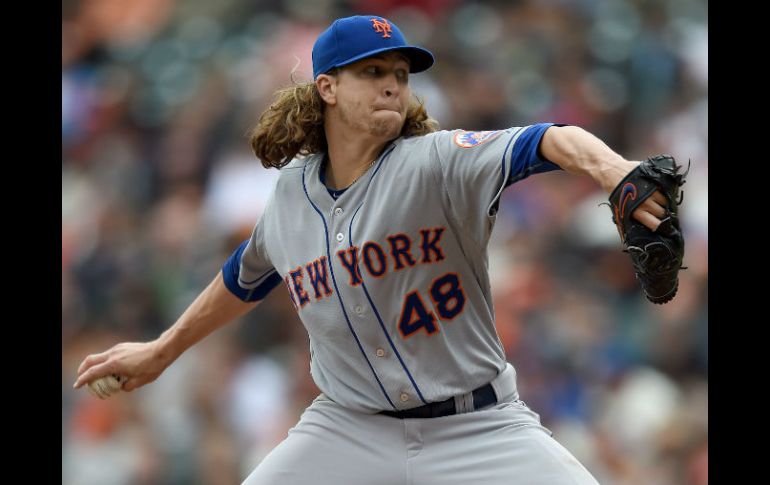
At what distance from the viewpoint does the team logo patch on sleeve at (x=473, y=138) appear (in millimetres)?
2762

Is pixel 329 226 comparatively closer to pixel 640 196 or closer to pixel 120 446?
pixel 640 196

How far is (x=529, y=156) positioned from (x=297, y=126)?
100cm

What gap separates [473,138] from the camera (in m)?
2.81

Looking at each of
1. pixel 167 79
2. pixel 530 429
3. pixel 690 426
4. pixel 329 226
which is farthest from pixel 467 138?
pixel 167 79

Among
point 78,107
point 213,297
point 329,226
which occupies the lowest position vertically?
point 213,297

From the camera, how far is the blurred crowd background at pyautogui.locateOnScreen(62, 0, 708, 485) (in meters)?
5.11

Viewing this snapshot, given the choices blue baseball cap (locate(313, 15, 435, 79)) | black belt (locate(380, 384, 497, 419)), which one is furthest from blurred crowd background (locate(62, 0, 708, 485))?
blue baseball cap (locate(313, 15, 435, 79))

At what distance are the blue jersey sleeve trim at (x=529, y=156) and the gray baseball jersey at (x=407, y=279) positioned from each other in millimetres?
145

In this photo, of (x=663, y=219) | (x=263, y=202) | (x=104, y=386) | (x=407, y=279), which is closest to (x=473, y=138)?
(x=407, y=279)

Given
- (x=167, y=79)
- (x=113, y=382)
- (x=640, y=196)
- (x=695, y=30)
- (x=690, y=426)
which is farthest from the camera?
(x=167, y=79)

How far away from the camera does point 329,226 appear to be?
121 inches

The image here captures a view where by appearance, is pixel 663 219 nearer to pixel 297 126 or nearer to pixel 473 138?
pixel 473 138

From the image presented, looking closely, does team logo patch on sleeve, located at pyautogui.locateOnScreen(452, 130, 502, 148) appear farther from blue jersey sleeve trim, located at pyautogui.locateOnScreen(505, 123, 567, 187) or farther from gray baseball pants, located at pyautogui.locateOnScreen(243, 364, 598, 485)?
gray baseball pants, located at pyautogui.locateOnScreen(243, 364, 598, 485)

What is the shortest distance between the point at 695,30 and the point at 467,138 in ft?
12.0
